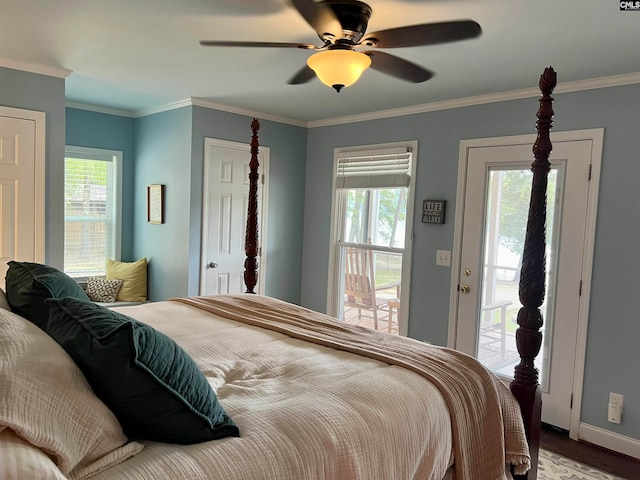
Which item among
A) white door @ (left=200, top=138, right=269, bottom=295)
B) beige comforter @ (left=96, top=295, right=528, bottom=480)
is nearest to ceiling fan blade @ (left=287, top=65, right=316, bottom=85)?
beige comforter @ (left=96, top=295, right=528, bottom=480)

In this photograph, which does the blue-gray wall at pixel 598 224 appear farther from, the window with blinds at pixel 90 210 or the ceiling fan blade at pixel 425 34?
the window with blinds at pixel 90 210

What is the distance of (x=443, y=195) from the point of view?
152 inches

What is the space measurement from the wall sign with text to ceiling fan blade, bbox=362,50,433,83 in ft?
5.05

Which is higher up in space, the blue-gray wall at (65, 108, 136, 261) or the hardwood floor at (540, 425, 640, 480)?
the blue-gray wall at (65, 108, 136, 261)

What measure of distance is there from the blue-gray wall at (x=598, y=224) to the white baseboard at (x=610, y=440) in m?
0.03

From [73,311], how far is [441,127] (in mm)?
3272

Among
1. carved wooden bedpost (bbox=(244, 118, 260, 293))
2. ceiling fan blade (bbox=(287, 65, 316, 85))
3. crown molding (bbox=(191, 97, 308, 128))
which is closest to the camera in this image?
ceiling fan blade (bbox=(287, 65, 316, 85))

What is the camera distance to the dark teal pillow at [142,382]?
1.13 metres

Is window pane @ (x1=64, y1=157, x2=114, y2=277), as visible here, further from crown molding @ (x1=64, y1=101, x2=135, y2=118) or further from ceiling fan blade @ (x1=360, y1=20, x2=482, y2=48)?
ceiling fan blade @ (x1=360, y1=20, x2=482, y2=48)

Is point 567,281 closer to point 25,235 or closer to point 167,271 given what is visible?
point 167,271

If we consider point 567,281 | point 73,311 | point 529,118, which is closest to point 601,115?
point 529,118

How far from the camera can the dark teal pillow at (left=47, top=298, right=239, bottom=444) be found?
1.13m

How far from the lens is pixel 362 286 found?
15.0 feet

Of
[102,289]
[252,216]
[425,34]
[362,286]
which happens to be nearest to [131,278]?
[102,289]
